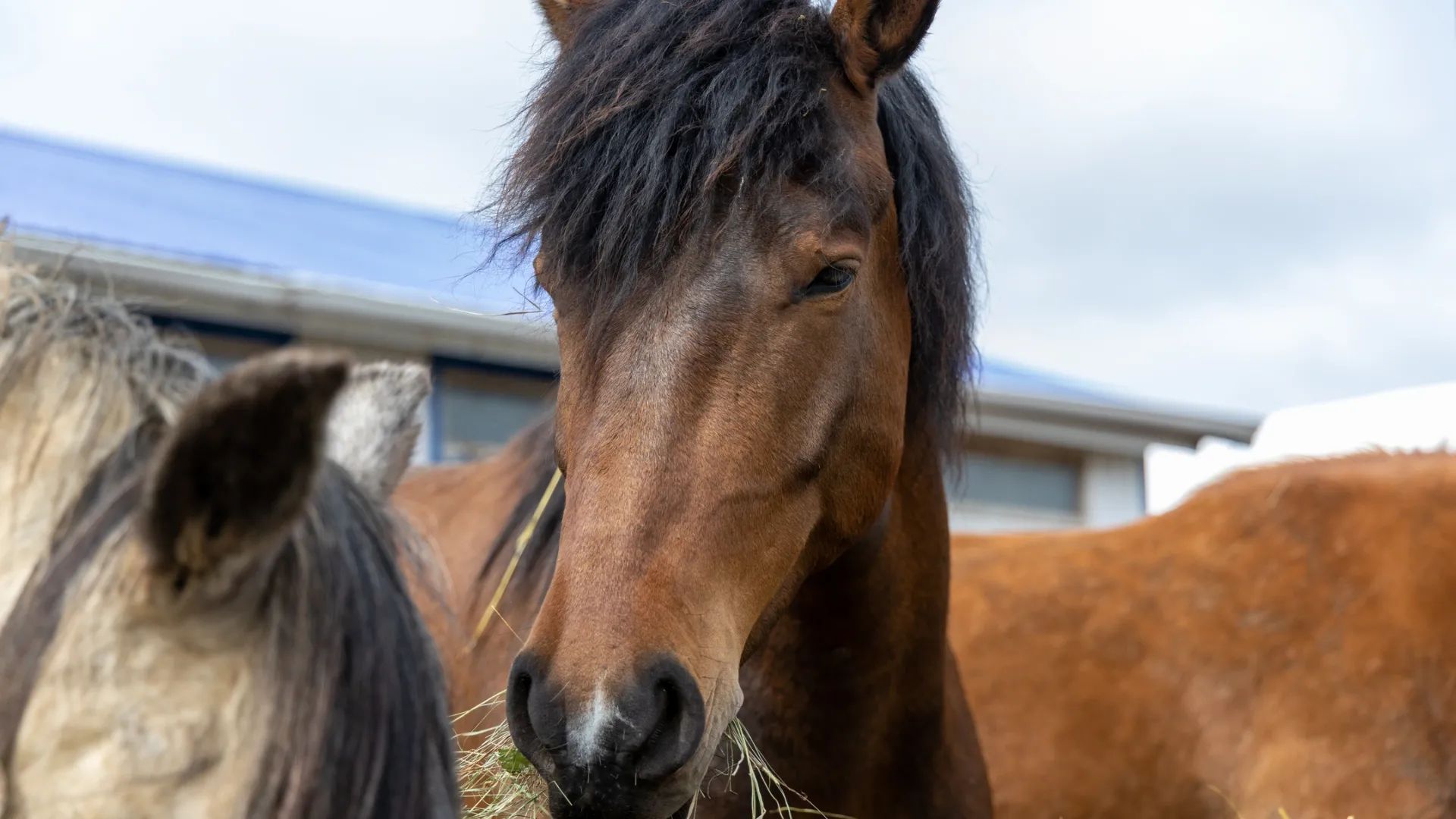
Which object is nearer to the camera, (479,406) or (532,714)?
(532,714)

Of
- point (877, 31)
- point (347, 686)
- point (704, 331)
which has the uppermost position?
point (877, 31)

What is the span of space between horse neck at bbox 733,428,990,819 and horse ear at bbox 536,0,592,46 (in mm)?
1048

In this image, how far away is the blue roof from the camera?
24.6ft

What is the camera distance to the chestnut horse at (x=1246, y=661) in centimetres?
334

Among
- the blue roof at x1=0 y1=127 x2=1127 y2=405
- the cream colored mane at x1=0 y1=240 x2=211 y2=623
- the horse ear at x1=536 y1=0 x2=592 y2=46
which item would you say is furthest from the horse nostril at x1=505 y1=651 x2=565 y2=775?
the blue roof at x1=0 y1=127 x2=1127 y2=405

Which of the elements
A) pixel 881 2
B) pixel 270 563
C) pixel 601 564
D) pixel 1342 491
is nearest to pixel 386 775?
pixel 270 563

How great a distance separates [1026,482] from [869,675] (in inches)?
301

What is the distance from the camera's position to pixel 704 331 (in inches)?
73.5

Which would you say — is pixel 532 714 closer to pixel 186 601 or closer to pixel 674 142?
pixel 186 601

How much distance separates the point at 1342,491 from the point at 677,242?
2.69 meters

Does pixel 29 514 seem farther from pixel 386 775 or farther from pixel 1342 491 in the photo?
pixel 1342 491

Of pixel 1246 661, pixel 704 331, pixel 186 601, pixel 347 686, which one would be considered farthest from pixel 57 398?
pixel 1246 661

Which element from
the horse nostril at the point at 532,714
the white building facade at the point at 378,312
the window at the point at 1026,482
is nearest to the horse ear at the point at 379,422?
the horse nostril at the point at 532,714

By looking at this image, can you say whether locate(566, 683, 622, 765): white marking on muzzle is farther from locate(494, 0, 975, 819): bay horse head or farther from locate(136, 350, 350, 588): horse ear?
locate(136, 350, 350, 588): horse ear
